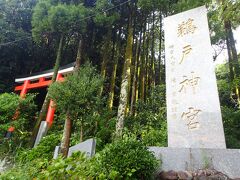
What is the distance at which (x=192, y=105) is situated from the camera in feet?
14.2

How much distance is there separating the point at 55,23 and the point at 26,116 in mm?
3872

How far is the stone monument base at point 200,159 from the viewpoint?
130 inches

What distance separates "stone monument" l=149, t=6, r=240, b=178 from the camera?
138 inches

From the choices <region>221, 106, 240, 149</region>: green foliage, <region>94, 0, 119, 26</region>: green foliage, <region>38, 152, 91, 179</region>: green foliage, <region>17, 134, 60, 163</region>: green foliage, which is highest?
<region>94, 0, 119, 26</region>: green foliage

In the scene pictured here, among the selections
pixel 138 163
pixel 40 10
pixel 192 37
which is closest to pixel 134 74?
pixel 40 10

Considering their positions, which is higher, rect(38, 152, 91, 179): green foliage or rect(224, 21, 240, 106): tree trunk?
rect(224, 21, 240, 106): tree trunk

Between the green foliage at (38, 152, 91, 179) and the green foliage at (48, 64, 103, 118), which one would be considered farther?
the green foliage at (48, 64, 103, 118)

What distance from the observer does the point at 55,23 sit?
367 inches

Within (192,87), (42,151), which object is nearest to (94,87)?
(42,151)

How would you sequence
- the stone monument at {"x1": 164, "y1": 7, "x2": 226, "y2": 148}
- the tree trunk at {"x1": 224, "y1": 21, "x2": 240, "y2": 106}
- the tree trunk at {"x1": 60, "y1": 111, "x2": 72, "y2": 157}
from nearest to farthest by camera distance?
the stone monument at {"x1": 164, "y1": 7, "x2": 226, "y2": 148} → the tree trunk at {"x1": 60, "y1": 111, "x2": 72, "y2": 157} → the tree trunk at {"x1": 224, "y1": 21, "x2": 240, "y2": 106}

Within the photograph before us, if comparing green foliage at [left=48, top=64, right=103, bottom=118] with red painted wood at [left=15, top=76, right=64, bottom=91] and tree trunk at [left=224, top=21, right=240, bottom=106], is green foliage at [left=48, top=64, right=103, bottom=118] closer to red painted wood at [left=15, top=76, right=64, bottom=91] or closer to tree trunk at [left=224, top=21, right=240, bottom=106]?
red painted wood at [left=15, top=76, right=64, bottom=91]

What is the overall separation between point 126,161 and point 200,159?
1.13 m

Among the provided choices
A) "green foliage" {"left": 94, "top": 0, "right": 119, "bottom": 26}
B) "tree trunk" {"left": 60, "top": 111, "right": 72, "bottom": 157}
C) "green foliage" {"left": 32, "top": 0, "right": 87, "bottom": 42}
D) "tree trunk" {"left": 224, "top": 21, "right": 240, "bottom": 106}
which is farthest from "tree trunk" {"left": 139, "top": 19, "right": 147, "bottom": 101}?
"tree trunk" {"left": 60, "top": 111, "right": 72, "bottom": 157}

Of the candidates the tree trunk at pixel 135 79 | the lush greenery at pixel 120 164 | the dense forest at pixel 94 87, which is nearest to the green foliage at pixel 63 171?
the dense forest at pixel 94 87
